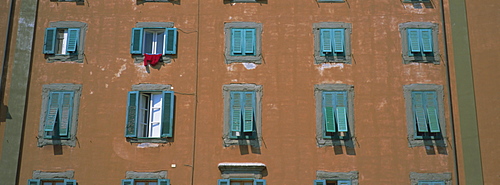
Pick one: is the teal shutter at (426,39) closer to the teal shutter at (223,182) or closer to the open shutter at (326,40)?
the open shutter at (326,40)

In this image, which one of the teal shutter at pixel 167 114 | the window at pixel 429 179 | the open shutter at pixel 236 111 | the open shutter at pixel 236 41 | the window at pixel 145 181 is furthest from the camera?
the open shutter at pixel 236 41

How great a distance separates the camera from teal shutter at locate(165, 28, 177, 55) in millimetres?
21016

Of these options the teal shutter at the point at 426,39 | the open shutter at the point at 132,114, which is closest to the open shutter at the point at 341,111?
the teal shutter at the point at 426,39

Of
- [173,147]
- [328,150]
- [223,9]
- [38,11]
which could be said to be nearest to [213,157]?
[173,147]

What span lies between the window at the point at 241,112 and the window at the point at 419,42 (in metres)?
5.15

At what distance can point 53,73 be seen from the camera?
69.1 feet

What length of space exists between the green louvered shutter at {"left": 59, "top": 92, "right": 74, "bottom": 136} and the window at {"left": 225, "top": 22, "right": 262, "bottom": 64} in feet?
17.6

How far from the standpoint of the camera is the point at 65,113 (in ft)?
67.3

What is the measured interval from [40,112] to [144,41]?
4152mm

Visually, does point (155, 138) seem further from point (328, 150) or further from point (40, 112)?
point (328, 150)

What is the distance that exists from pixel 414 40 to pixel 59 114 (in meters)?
12.0

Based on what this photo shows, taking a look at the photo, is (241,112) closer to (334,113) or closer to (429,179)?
(334,113)

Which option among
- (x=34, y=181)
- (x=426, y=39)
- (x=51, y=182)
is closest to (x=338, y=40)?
(x=426, y=39)

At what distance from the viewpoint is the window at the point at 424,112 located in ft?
66.0
